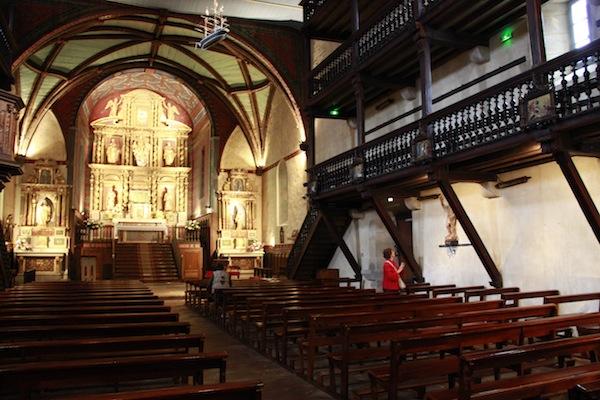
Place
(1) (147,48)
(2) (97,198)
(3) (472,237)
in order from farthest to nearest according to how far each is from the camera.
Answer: (2) (97,198) < (1) (147,48) < (3) (472,237)

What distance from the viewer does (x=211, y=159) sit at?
26312 millimetres

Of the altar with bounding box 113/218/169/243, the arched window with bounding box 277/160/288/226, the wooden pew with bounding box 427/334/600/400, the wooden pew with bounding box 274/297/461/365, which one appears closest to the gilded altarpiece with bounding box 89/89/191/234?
the altar with bounding box 113/218/169/243

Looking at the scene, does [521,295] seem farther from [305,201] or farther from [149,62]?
[149,62]

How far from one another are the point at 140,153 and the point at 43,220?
818 centimetres

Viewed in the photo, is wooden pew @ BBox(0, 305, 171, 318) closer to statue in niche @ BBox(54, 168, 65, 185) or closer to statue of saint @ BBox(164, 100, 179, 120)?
statue in niche @ BBox(54, 168, 65, 185)

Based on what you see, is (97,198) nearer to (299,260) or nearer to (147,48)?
(147,48)

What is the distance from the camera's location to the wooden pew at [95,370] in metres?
3.09

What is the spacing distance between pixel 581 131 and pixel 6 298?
30.8 feet

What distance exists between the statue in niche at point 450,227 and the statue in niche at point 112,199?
23099 mm

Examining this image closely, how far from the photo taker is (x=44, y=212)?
24.0 metres

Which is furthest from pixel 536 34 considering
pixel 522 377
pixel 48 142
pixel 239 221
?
pixel 48 142

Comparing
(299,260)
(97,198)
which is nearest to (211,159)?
(97,198)

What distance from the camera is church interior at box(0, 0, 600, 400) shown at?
15.7ft

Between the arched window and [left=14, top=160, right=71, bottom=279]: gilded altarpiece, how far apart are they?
1005 cm
